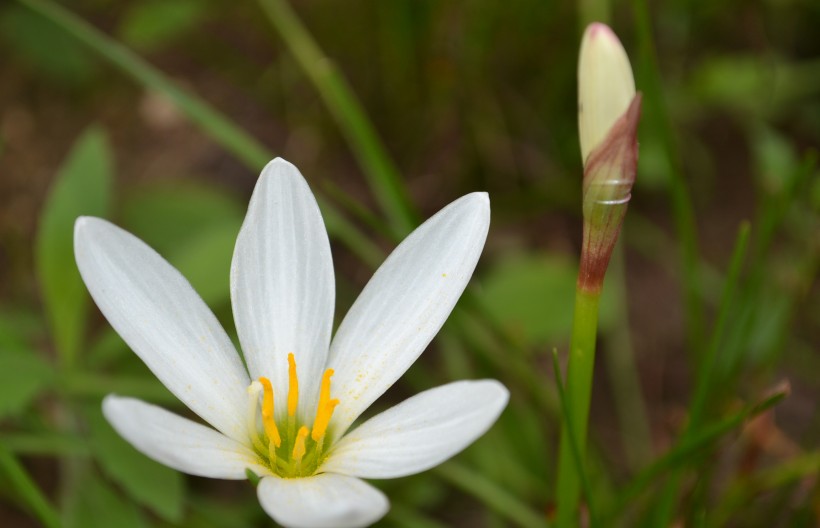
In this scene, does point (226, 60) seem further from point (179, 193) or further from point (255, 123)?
point (179, 193)

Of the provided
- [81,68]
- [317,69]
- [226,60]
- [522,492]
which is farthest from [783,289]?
[81,68]

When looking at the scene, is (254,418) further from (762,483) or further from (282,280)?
(762,483)

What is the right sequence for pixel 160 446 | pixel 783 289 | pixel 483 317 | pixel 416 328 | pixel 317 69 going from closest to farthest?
1. pixel 160 446
2. pixel 416 328
3. pixel 483 317
4. pixel 317 69
5. pixel 783 289

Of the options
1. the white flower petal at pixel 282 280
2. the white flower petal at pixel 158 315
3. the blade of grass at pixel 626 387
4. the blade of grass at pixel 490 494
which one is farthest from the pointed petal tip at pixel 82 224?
the blade of grass at pixel 626 387

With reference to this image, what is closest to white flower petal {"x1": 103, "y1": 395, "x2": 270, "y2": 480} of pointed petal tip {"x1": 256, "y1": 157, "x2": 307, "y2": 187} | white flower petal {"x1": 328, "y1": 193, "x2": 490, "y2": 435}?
white flower petal {"x1": 328, "y1": 193, "x2": 490, "y2": 435}

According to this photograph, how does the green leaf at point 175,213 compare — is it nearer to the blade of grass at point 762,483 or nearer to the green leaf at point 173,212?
the green leaf at point 173,212

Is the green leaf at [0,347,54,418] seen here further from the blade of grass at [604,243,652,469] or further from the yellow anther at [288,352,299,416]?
the blade of grass at [604,243,652,469]

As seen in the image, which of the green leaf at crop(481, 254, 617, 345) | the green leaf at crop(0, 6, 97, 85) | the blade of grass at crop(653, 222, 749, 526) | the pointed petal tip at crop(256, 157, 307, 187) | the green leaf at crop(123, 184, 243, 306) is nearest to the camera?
the pointed petal tip at crop(256, 157, 307, 187)
